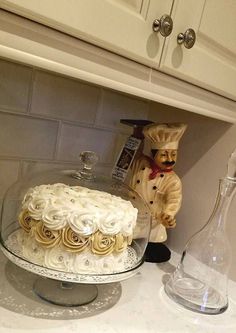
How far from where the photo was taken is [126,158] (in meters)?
0.79

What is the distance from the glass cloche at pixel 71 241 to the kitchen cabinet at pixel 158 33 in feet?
0.84

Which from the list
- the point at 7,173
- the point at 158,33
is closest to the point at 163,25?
the point at 158,33

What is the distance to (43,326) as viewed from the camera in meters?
0.46

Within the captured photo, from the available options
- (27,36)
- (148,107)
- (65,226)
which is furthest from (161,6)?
(148,107)

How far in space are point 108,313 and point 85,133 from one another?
47 centimetres

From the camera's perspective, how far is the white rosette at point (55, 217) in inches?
19.0

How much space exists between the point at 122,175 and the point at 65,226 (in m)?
0.34

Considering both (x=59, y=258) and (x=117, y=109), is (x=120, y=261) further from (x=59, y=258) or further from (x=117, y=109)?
(x=117, y=109)

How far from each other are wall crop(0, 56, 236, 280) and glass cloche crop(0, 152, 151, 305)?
218 mm

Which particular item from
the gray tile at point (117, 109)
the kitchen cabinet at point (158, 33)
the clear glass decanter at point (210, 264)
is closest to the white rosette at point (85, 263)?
the clear glass decanter at point (210, 264)

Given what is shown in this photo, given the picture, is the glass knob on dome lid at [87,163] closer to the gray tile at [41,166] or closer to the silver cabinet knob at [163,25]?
the gray tile at [41,166]

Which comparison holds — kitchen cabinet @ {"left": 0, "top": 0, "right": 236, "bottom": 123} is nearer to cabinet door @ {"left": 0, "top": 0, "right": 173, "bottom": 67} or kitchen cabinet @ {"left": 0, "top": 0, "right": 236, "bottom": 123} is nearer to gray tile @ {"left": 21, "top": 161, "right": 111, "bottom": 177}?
cabinet door @ {"left": 0, "top": 0, "right": 173, "bottom": 67}

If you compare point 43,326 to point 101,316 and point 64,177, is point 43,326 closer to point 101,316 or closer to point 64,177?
point 101,316

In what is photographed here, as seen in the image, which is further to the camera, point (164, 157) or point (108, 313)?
point (164, 157)
